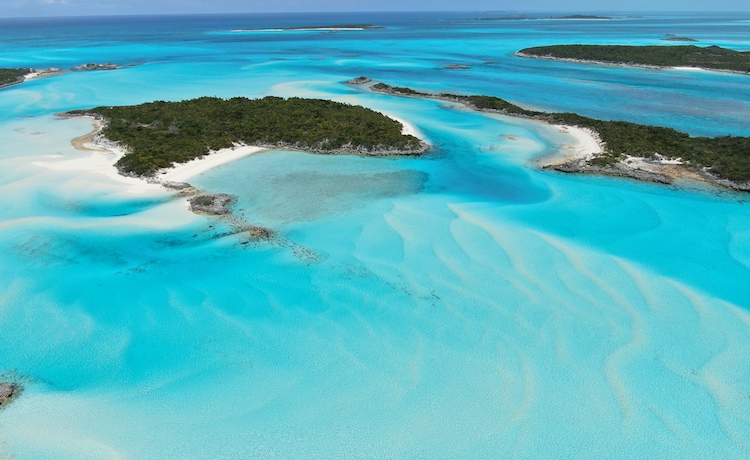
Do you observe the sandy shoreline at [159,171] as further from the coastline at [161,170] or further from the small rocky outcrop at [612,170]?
the small rocky outcrop at [612,170]

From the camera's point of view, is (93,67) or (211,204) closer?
(211,204)

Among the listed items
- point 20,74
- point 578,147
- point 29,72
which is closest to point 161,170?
point 578,147

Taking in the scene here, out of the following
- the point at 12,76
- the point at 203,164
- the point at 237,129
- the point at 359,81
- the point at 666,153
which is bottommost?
the point at 203,164

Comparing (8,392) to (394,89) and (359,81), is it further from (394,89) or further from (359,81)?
(359,81)

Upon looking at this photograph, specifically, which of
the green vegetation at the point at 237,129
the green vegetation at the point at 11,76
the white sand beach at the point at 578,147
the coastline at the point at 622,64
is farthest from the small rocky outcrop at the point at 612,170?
the green vegetation at the point at 11,76

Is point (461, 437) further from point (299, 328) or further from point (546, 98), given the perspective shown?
point (546, 98)
